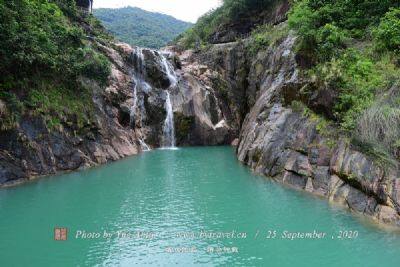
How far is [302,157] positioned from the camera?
18500mm

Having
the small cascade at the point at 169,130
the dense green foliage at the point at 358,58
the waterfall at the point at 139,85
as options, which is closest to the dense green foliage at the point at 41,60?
the waterfall at the point at 139,85

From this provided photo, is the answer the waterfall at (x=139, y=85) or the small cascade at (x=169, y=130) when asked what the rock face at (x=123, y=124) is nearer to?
the waterfall at (x=139, y=85)

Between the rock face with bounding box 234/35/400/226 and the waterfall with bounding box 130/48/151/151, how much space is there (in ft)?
31.5

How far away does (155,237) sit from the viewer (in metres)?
12.3

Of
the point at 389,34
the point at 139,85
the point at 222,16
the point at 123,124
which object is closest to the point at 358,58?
the point at 389,34

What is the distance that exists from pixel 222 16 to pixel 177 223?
39.7 meters

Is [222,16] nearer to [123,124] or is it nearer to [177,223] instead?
[123,124]

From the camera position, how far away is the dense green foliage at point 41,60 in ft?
67.8

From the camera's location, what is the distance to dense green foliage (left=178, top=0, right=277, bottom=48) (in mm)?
46312

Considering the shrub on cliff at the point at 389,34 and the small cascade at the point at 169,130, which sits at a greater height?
the shrub on cliff at the point at 389,34

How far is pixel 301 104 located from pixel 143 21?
414ft

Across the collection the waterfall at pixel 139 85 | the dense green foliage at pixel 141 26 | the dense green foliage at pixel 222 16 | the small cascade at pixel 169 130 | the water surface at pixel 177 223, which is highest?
the dense green foliage at pixel 141 26

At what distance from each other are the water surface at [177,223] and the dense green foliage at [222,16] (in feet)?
98.9

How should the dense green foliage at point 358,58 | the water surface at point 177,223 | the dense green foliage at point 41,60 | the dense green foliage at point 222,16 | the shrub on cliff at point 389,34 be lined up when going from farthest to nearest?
the dense green foliage at point 222,16, the dense green foliage at point 41,60, the shrub on cliff at point 389,34, the dense green foliage at point 358,58, the water surface at point 177,223
